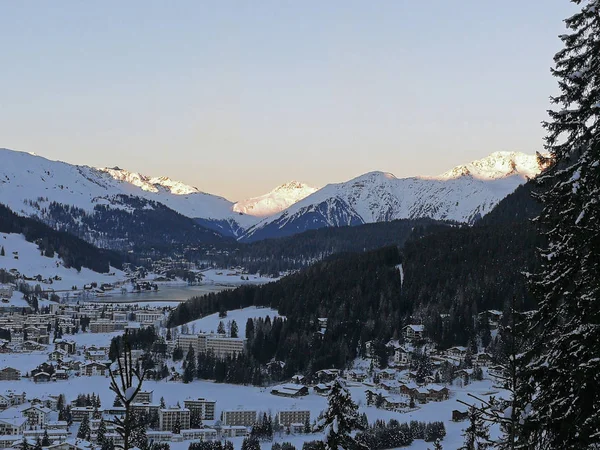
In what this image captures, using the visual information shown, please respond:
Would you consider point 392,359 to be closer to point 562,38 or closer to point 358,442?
point 358,442

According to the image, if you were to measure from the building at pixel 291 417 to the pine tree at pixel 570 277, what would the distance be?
148ft

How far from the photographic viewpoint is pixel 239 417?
177 ft

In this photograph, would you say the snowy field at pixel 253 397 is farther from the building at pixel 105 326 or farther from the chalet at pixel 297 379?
the building at pixel 105 326

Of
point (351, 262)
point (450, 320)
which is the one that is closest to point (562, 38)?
point (450, 320)

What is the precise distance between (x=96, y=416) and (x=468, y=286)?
54.8 meters

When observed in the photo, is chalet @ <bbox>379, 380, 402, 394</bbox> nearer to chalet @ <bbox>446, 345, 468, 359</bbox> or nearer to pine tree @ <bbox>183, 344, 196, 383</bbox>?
chalet @ <bbox>446, 345, 468, 359</bbox>

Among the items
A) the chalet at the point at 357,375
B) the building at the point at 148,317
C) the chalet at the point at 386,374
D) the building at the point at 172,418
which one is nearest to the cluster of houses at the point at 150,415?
the building at the point at 172,418

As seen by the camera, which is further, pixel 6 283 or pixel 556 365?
pixel 6 283

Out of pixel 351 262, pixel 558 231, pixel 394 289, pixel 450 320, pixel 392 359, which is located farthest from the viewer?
pixel 351 262

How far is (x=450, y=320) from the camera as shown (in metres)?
84.0

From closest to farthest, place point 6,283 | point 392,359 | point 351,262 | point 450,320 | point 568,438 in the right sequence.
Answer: point 568,438
point 392,359
point 450,320
point 351,262
point 6,283

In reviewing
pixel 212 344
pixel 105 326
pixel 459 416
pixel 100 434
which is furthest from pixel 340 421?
pixel 105 326

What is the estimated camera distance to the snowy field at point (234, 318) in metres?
96.1

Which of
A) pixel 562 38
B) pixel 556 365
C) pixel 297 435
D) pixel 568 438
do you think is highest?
pixel 562 38
